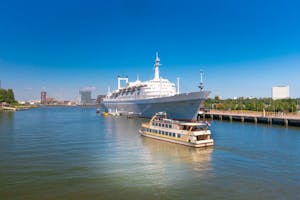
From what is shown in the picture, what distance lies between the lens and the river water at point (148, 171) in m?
17.4

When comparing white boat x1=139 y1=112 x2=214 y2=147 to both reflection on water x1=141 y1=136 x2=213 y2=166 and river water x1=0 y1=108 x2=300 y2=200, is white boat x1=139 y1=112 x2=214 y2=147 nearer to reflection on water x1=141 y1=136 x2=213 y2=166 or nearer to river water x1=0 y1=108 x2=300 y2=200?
reflection on water x1=141 y1=136 x2=213 y2=166

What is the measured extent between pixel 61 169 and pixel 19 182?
13.1ft

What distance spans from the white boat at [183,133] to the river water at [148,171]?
3.38 ft

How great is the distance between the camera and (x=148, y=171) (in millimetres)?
22234

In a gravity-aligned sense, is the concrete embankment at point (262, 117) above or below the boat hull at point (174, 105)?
below

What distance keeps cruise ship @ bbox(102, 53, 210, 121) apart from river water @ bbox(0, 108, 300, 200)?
22.1 metres

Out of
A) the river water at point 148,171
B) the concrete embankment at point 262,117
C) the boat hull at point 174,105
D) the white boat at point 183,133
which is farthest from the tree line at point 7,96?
the white boat at point 183,133

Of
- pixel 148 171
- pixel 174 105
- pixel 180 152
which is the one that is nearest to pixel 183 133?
pixel 180 152

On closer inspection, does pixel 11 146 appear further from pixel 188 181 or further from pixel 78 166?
pixel 188 181

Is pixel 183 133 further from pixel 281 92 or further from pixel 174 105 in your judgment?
pixel 281 92

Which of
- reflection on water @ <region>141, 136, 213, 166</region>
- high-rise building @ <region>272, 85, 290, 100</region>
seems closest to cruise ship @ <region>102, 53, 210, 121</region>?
reflection on water @ <region>141, 136, 213, 166</region>

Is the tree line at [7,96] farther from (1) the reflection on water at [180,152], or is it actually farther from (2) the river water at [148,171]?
(1) the reflection on water at [180,152]

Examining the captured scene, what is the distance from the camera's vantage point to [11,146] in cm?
3278

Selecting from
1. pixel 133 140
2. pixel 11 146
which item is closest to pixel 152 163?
pixel 133 140
